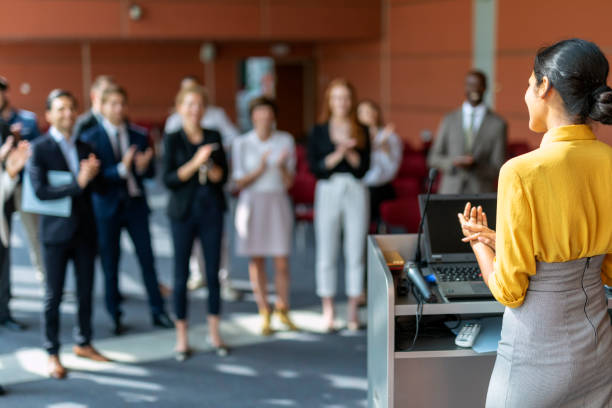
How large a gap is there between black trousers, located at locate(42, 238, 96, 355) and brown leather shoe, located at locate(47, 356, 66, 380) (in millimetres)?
45

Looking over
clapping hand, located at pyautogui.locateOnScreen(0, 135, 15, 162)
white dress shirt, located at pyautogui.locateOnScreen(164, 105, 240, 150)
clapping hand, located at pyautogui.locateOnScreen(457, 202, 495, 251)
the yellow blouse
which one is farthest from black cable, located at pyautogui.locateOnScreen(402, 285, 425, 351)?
white dress shirt, located at pyautogui.locateOnScreen(164, 105, 240, 150)

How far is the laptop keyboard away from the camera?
287 centimetres

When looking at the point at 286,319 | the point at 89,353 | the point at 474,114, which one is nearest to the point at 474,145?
the point at 474,114

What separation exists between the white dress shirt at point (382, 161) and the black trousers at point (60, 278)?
244cm

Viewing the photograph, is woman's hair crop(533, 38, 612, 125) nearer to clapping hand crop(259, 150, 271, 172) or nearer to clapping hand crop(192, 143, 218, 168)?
clapping hand crop(192, 143, 218, 168)

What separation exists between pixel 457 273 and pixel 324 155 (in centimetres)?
212

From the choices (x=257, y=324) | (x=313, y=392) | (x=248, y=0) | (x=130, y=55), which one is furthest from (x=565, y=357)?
(x=130, y=55)

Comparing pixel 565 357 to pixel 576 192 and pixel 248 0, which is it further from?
pixel 248 0

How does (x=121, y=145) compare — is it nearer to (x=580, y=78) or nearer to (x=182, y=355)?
(x=182, y=355)

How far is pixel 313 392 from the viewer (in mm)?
4000

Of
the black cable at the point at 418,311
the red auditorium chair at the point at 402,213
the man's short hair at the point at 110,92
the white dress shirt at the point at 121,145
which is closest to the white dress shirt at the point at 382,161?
the red auditorium chair at the point at 402,213

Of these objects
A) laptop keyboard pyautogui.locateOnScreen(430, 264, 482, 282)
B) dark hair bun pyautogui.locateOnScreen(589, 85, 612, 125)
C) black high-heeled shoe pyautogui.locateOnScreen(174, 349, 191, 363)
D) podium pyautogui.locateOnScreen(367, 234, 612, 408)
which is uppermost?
dark hair bun pyautogui.locateOnScreen(589, 85, 612, 125)

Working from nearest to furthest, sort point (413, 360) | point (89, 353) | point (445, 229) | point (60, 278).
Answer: point (445, 229), point (413, 360), point (60, 278), point (89, 353)

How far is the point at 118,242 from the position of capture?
5020 mm
